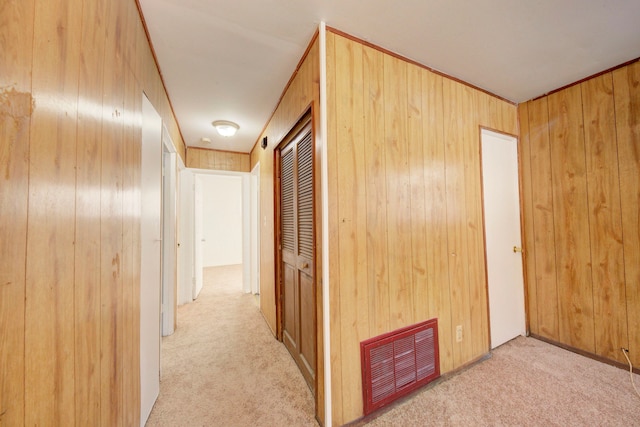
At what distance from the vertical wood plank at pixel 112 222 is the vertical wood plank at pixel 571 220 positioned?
11.4 ft

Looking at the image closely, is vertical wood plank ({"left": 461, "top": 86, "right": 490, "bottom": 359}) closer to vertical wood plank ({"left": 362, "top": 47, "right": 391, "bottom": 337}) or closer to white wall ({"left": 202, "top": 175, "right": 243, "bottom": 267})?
vertical wood plank ({"left": 362, "top": 47, "right": 391, "bottom": 337})

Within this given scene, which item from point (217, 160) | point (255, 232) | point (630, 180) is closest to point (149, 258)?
point (255, 232)

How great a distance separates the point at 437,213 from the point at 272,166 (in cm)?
176

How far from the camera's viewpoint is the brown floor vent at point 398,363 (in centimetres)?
143

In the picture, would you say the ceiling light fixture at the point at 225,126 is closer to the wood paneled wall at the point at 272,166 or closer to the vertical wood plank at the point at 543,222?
the wood paneled wall at the point at 272,166

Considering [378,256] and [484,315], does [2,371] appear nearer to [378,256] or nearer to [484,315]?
[378,256]

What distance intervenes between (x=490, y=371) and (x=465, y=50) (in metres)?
2.54

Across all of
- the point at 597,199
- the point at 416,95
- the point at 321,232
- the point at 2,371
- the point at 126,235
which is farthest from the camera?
the point at 597,199

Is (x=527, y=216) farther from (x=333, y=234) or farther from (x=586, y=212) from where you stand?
(x=333, y=234)

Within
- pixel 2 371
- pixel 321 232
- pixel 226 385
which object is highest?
pixel 321 232

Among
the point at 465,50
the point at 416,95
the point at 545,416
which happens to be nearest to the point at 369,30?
the point at 416,95

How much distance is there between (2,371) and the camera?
490 millimetres

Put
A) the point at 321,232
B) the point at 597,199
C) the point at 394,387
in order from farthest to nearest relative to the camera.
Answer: the point at 597,199 → the point at 394,387 → the point at 321,232

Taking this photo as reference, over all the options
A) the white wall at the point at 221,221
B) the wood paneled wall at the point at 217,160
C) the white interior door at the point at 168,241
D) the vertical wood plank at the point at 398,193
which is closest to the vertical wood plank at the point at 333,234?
the vertical wood plank at the point at 398,193
